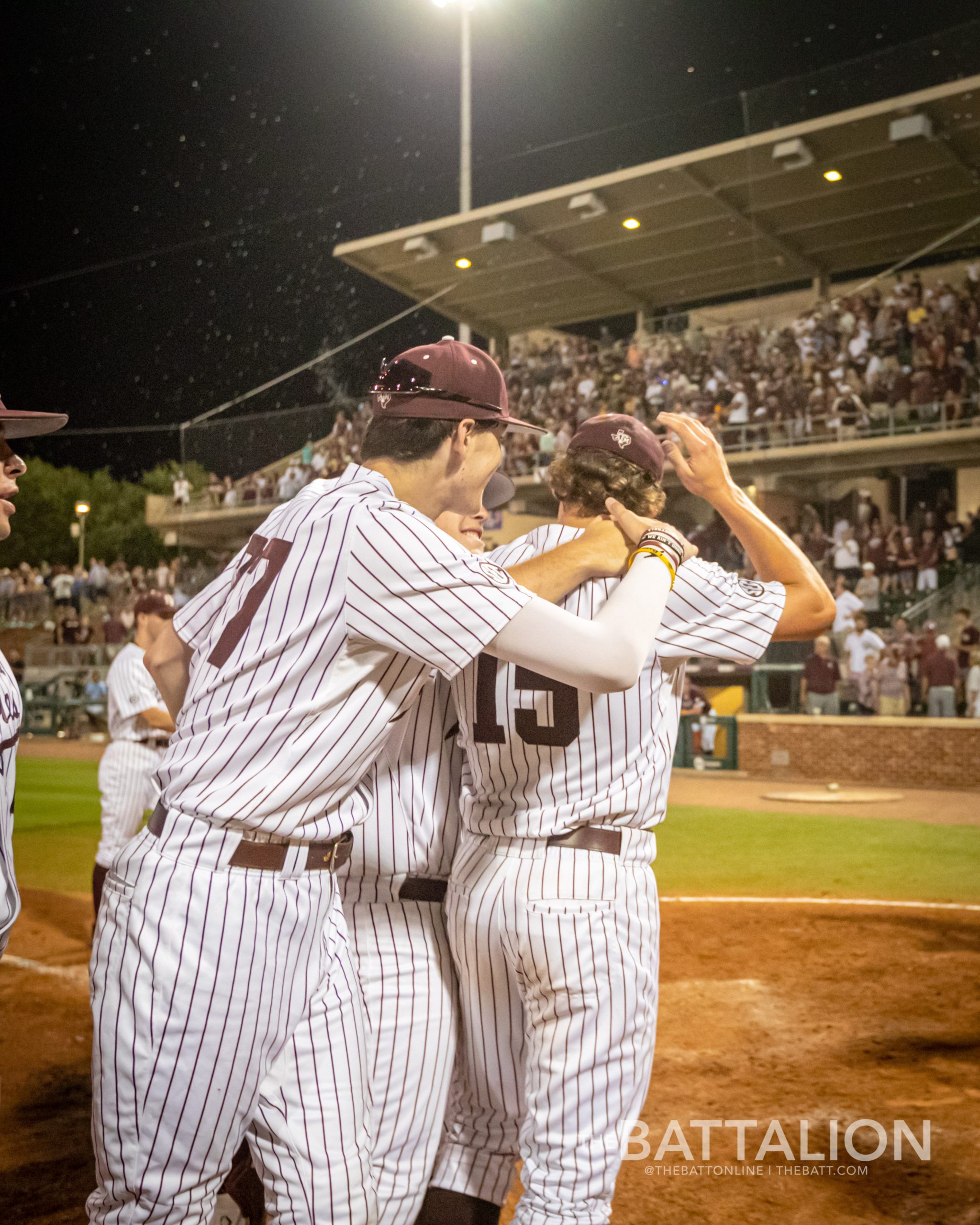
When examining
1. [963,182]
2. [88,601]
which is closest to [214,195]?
[88,601]

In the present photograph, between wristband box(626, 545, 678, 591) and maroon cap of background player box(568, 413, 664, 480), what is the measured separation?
1.02 ft

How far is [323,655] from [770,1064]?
2890 mm

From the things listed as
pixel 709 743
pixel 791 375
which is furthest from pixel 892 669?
pixel 791 375

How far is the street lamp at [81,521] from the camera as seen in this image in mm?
36344

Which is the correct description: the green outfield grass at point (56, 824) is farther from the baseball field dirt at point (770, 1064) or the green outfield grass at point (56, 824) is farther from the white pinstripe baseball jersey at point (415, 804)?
the white pinstripe baseball jersey at point (415, 804)

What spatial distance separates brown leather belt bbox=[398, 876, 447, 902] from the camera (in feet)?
6.27

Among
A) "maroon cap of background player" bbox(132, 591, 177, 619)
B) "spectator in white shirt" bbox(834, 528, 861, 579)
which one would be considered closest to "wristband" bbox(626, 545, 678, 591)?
"maroon cap of background player" bbox(132, 591, 177, 619)

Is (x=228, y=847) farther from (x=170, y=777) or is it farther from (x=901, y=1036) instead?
(x=901, y=1036)

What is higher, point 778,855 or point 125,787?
point 125,787

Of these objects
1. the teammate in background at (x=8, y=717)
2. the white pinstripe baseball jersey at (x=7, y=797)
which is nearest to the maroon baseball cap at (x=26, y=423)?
the teammate in background at (x=8, y=717)

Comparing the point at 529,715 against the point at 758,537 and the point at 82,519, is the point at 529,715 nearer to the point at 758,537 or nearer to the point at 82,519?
the point at 758,537

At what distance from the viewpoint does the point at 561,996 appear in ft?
5.70

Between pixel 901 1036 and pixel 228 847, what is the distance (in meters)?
3.29

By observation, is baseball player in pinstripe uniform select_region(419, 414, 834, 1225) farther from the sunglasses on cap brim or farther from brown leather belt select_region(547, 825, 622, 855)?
the sunglasses on cap brim
